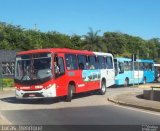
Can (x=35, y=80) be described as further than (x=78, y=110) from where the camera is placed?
Yes

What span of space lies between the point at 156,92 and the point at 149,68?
80.8 feet

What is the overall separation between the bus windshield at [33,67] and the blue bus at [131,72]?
16262mm

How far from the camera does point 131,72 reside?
42.5 m

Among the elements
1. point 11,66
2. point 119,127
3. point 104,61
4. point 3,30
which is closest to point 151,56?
point 3,30

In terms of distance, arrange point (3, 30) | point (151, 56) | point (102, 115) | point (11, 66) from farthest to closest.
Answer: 1. point (151, 56)
2. point (3, 30)
3. point (11, 66)
4. point (102, 115)

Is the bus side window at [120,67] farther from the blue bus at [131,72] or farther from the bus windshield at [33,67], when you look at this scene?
the bus windshield at [33,67]

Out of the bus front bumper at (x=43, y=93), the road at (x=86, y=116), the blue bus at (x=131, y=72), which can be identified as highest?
the blue bus at (x=131, y=72)

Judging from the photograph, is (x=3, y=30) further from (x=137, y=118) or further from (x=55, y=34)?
(x=137, y=118)

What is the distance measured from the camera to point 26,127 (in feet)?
44.2

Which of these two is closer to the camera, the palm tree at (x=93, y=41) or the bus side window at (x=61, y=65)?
the bus side window at (x=61, y=65)

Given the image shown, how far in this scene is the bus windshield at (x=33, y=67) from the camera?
22.9m

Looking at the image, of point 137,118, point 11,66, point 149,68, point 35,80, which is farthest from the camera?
point 11,66

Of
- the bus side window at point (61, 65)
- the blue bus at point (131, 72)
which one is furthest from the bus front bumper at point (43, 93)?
the blue bus at point (131, 72)

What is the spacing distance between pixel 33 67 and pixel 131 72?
2060 centimetres
